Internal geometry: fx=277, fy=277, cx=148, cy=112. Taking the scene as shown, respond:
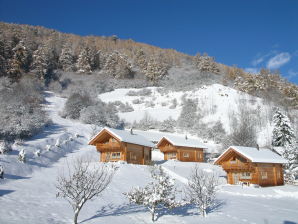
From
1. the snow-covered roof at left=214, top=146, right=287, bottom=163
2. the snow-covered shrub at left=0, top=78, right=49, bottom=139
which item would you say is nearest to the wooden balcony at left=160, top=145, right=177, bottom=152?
the snow-covered roof at left=214, top=146, right=287, bottom=163

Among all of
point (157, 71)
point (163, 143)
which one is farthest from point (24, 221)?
point (157, 71)

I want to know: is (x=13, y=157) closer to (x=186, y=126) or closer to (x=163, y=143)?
(x=163, y=143)

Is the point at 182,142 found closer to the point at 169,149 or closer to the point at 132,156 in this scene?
the point at 169,149

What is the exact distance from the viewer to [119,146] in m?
34.7

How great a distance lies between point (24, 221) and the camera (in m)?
11.9

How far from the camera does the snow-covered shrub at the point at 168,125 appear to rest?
2414 inches

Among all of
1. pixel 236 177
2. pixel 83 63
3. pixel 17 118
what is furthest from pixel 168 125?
pixel 83 63

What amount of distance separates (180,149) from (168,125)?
17743 millimetres

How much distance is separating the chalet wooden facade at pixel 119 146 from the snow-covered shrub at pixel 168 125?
23252mm

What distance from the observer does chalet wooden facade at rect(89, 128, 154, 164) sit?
34656mm

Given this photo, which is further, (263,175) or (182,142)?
(182,142)

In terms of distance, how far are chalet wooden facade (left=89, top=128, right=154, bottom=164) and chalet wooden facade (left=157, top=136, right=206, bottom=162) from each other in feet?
24.3

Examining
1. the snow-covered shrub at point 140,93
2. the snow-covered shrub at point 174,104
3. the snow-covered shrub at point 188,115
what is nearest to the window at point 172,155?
the snow-covered shrub at point 188,115

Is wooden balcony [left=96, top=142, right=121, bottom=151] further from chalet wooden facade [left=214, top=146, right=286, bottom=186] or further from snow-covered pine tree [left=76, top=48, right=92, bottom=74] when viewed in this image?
snow-covered pine tree [left=76, top=48, right=92, bottom=74]
